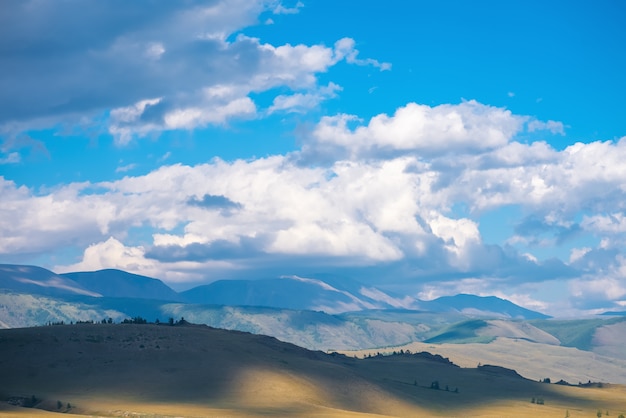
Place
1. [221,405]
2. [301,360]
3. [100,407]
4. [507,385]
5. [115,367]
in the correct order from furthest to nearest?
1. [507,385]
2. [301,360]
3. [115,367]
4. [221,405]
5. [100,407]

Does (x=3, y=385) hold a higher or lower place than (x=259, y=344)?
lower

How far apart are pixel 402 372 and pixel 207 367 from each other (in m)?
58.5

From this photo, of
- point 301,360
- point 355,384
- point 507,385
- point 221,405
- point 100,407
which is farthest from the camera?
point 507,385

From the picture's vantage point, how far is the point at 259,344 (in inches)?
6885

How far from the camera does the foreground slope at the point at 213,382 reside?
11975cm

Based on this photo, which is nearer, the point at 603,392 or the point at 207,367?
the point at 207,367

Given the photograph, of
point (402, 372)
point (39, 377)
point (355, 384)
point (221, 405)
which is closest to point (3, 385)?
point (39, 377)

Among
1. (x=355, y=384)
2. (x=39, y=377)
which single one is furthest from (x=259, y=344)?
(x=39, y=377)

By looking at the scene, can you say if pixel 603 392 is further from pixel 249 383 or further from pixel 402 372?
pixel 249 383

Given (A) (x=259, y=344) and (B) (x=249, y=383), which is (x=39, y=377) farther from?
(A) (x=259, y=344)

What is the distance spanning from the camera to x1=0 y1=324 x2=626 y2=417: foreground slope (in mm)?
119750

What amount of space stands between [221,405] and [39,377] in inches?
1144

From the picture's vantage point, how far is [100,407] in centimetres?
10750

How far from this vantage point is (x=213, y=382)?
136500 mm
